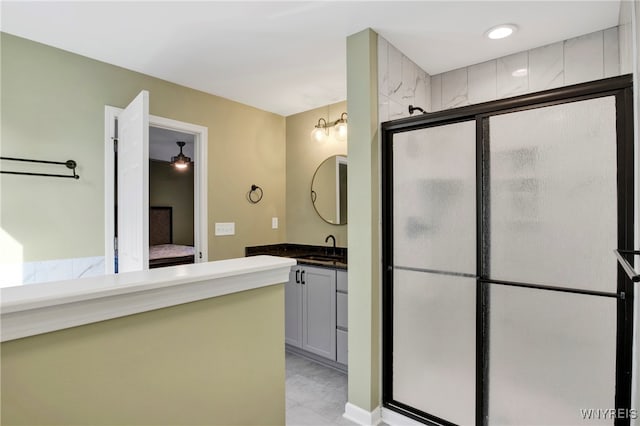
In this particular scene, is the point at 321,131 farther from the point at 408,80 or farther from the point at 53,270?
the point at 53,270

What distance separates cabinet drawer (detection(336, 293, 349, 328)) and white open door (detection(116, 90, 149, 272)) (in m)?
1.50

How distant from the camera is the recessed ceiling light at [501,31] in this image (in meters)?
2.09

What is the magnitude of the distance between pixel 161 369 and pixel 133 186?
1.69 meters

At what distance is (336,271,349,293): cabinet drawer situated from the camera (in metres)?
2.83

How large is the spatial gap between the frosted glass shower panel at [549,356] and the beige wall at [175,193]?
5543 millimetres

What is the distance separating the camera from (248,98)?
341cm

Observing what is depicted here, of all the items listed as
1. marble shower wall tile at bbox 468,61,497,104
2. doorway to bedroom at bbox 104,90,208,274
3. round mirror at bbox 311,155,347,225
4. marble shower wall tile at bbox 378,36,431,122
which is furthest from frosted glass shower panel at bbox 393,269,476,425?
doorway to bedroom at bbox 104,90,208,274

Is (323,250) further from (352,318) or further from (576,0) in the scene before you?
(576,0)

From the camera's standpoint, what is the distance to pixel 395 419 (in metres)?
2.15

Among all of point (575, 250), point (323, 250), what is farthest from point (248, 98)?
point (575, 250)

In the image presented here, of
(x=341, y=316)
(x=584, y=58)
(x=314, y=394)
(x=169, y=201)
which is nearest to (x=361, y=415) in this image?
(x=314, y=394)

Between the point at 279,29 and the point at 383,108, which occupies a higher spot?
the point at 279,29

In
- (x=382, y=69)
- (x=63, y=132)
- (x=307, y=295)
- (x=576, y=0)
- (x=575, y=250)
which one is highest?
(x=576, y=0)

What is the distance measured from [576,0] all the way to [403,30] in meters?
0.92
